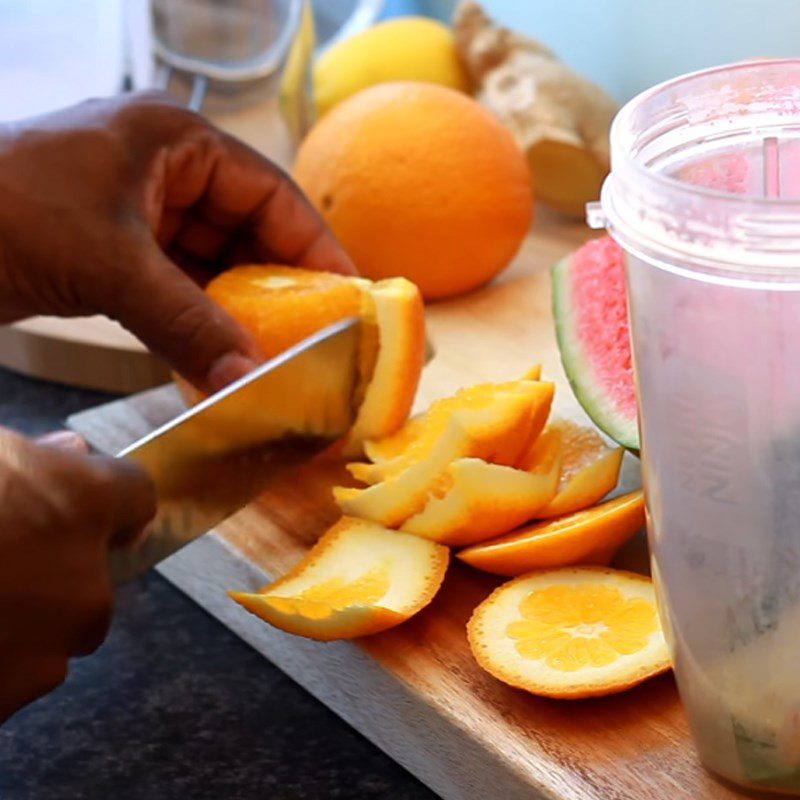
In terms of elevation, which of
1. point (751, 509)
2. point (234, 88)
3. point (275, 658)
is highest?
point (751, 509)

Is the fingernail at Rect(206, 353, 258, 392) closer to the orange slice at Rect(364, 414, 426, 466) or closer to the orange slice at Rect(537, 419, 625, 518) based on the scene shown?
the orange slice at Rect(364, 414, 426, 466)

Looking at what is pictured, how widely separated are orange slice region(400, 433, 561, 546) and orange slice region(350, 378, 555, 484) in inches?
0.6

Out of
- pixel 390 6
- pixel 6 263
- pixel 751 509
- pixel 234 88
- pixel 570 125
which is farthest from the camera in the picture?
pixel 390 6

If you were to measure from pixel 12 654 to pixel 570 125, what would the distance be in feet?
2.80

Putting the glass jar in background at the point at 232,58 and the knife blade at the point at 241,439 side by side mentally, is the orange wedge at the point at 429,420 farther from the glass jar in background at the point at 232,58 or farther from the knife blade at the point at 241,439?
the glass jar in background at the point at 232,58

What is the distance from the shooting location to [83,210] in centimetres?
101

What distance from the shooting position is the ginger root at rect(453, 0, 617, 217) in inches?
54.2

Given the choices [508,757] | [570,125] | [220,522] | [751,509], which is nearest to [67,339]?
[220,522]

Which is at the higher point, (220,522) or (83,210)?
(83,210)

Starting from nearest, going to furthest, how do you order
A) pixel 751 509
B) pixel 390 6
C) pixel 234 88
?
pixel 751 509 < pixel 234 88 < pixel 390 6

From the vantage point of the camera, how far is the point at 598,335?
0.98 metres

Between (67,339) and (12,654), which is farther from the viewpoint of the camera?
(67,339)

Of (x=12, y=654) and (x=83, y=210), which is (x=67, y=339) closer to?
(x=83, y=210)

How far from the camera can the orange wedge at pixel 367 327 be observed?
995mm
